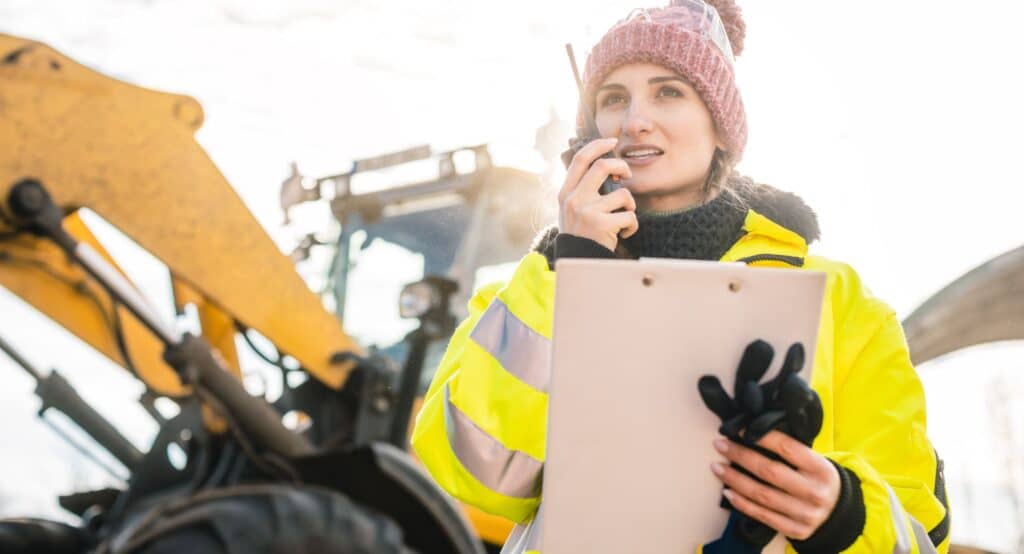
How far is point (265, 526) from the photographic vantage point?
248 cm

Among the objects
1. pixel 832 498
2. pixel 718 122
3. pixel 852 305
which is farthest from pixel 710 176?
pixel 832 498

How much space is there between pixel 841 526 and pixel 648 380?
0.29m

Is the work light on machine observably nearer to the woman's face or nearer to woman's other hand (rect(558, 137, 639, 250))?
Answer: the woman's face

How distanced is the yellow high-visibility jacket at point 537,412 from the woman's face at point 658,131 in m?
0.26

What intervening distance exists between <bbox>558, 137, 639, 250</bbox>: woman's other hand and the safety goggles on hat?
1.34ft

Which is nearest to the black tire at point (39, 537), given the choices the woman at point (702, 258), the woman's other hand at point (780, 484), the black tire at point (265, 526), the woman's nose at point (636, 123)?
the black tire at point (265, 526)

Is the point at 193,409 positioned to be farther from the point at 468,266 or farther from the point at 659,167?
the point at 659,167

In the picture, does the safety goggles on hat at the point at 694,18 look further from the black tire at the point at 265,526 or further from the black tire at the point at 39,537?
the black tire at the point at 39,537

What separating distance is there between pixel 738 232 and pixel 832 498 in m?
0.65

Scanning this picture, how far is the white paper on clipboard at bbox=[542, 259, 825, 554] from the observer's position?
1.07 metres

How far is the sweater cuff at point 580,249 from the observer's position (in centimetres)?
137

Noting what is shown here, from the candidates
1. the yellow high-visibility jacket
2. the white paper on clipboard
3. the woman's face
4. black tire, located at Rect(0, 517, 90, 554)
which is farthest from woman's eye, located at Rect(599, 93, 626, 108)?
black tire, located at Rect(0, 517, 90, 554)

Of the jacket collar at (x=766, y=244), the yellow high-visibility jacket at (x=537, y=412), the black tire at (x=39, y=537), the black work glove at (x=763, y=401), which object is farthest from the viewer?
the black tire at (x=39, y=537)

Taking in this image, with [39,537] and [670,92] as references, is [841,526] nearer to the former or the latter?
[670,92]
